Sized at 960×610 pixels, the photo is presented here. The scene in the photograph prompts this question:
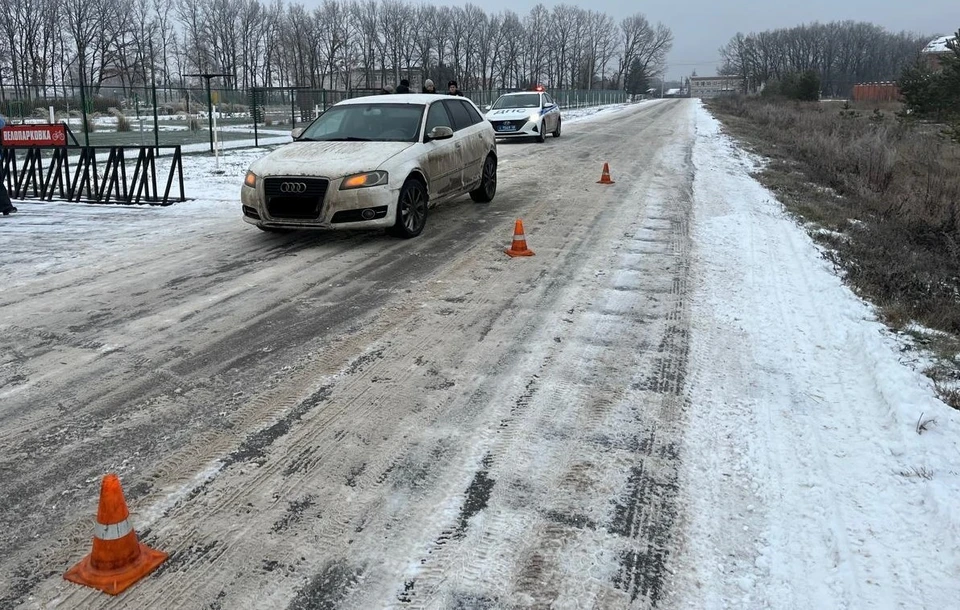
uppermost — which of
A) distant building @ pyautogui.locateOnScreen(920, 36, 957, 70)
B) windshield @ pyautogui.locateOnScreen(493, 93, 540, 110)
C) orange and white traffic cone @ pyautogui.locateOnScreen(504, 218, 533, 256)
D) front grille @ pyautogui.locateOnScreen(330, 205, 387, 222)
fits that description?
distant building @ pyautogui.locateOnScreen(920, 36, 957, 70)

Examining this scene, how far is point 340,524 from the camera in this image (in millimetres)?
3068

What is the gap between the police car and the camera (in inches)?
957

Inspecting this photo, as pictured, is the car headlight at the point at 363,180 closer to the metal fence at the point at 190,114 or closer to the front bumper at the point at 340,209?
the front bumper at the point at 340,209

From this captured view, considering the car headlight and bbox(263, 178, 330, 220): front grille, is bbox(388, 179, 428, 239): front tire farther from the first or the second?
bbox(263, 178, 330, 220): front grille

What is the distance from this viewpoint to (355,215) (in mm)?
8023

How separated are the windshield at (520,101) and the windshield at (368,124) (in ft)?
54.7

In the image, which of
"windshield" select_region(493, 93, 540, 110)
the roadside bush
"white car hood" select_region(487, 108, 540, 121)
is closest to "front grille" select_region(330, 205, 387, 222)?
the roadside bush

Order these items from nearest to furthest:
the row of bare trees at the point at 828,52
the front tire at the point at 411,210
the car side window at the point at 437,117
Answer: the front tire at the point at 411,210 < the car side window at the point at 437,117 < the row of bare trees at the point at 828,52

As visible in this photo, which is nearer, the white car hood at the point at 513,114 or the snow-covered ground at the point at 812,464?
the snow-covered ground at the point at 812,464

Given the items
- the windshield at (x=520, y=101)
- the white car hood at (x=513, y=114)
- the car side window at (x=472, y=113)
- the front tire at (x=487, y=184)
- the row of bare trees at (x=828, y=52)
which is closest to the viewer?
the car side window at (x=472, y=113)

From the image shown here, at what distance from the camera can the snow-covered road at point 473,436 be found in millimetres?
2781

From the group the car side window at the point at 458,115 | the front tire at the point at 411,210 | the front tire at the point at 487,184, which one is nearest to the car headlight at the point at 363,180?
the front tire at the point at 411,210

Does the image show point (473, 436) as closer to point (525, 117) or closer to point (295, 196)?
point (295, 196)

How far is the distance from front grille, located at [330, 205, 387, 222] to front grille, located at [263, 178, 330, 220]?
213mm
